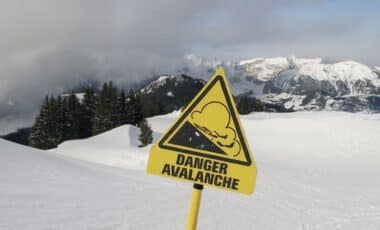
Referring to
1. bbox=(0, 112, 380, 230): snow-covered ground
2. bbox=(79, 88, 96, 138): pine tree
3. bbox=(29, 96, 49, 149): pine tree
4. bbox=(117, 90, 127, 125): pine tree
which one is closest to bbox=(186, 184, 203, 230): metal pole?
bbox=(0, 112, 380, 230): snow-covered ground

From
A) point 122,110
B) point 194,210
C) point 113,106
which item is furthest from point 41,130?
point 194,210

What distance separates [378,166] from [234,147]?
30.3m

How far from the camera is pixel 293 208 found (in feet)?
44.4

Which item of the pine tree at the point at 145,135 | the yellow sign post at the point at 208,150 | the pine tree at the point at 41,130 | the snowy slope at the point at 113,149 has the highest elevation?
the yellow sign post at the point at 208,150

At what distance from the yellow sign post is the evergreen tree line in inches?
2521

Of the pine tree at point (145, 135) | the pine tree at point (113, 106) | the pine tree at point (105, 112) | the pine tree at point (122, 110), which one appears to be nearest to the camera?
the pine tree at point (145, 135)

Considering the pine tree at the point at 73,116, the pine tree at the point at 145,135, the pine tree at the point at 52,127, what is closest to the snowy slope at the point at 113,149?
the pine tree at the point at 145,135

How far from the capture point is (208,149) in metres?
3.54

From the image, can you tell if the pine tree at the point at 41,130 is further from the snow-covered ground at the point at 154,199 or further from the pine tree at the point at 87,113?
the snow-covered ground at the point at 154,199

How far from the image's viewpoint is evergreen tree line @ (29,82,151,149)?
218 ft

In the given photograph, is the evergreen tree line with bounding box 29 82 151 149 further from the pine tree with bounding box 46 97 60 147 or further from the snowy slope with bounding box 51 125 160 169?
the snowy slope with bounding box 51 125 160 169

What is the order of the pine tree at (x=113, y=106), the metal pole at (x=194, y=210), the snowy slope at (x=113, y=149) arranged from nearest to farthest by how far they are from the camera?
the metal pole at (x=194, y=210)
the snowy slope at (x=113, y=149)
the pine tree at (x=113, y=106)

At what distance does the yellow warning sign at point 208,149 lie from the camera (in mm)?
3543

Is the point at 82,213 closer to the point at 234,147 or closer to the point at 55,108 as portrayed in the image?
the point at 234,147
